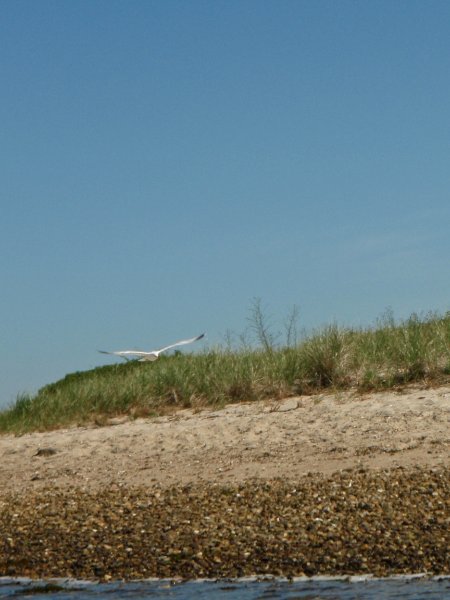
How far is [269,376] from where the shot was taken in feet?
57.5

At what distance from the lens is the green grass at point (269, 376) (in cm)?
1675

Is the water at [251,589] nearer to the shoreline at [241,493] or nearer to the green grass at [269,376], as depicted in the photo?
the shoreline at [241,493]

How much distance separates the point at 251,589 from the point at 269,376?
9.07 meters

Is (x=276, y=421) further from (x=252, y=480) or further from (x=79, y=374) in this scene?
(x=79, y=374)

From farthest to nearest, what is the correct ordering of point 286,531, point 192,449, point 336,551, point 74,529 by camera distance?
point 192,449 → point 74,529 → point 286,531 → point 336,551

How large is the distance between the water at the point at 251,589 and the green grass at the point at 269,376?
7.94 m

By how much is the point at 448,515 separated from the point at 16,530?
4632 millimetres

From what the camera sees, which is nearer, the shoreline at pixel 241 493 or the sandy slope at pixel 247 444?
the shoreline at pixel 241 493

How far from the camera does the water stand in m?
8.14

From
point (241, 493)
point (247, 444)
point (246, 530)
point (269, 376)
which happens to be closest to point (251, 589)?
point (246, 530)

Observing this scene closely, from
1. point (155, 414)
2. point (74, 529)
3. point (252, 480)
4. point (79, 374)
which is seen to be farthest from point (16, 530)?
point (79, 374)

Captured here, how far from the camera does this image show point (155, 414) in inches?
684

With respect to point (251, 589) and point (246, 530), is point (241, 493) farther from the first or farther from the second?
point (251, 589)

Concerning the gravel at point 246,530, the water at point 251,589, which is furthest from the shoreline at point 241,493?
the water at point 251,589
